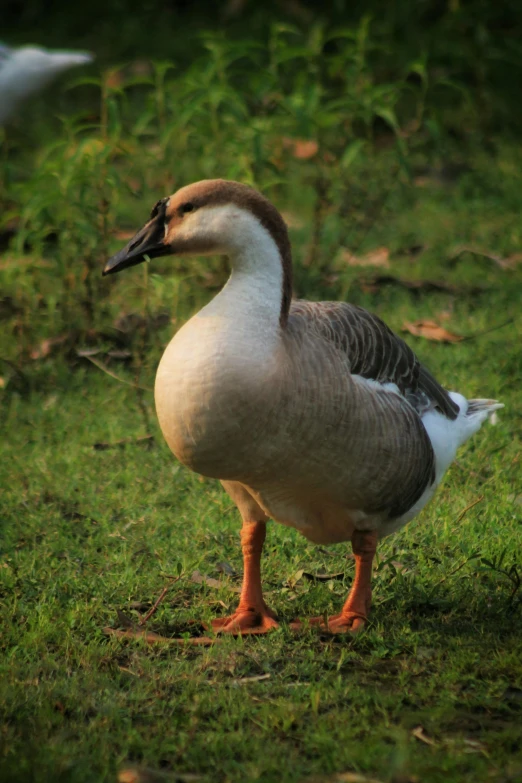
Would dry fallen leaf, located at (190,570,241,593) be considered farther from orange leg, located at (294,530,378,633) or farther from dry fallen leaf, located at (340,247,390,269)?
dry fallen leaf, located at (340,247,390,269)

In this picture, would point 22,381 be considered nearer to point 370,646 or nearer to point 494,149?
point 370,646

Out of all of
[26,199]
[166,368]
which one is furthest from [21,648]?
[26,199]

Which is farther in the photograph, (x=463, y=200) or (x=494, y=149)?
(x=494, y=149)

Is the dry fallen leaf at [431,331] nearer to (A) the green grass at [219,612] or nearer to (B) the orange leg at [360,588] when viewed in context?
(A) the green grass at [219,612]

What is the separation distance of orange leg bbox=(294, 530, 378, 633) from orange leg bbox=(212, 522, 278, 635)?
0.44 ft

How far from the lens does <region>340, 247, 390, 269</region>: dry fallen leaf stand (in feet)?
23.5

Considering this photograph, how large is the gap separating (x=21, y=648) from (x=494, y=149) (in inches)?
242

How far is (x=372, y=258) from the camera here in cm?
723

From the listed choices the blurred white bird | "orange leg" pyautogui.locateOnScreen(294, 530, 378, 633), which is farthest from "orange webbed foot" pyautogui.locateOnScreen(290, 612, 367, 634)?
the blurred white bird

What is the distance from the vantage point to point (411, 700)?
330cm

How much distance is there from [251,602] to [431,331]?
273cm

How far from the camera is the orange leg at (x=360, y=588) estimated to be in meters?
3.82

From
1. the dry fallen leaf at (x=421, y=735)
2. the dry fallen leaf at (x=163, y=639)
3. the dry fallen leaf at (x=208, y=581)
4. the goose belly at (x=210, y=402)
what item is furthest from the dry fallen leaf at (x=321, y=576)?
the dry fallen leaf at (x=421, y=735)

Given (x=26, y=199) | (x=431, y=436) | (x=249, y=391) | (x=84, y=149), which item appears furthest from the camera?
(x=26, y=199)
